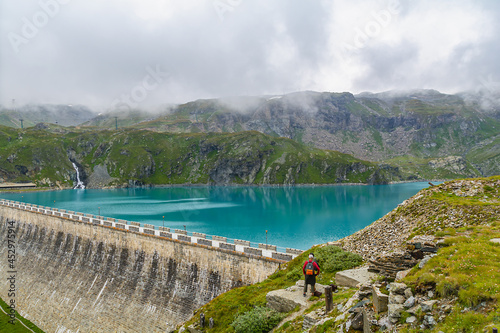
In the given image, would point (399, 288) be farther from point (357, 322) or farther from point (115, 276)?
point (115, 276)

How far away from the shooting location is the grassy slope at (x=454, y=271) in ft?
29.7

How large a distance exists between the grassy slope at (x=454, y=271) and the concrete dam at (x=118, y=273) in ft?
27.9

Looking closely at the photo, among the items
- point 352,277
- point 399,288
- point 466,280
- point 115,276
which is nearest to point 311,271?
point 352,277

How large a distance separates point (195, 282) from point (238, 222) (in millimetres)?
66061

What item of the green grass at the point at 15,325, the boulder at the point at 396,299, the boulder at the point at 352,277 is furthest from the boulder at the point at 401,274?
the green grass at the point at 15,325

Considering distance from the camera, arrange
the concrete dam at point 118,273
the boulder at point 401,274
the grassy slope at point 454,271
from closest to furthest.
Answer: the grassy slope at point 454,271, the boulder at point 401,274, the concrete dam at point 118,273

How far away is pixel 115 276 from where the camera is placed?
42312 mm

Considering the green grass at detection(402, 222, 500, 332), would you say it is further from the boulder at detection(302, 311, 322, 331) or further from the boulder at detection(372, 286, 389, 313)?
the boulder at detection(302, 311, 322, 331)

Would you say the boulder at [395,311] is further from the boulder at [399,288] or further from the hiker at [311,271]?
the hiker at [311,271]

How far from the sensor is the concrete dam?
33531 millimetres

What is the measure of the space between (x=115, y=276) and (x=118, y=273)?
780mm

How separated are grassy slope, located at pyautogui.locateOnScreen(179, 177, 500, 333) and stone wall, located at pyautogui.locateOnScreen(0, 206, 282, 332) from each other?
27.9 feet

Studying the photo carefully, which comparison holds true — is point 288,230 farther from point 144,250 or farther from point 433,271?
point 433,271

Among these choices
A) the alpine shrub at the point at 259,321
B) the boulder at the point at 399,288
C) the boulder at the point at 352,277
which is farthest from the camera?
the alpine shrub at the point at 259,321
